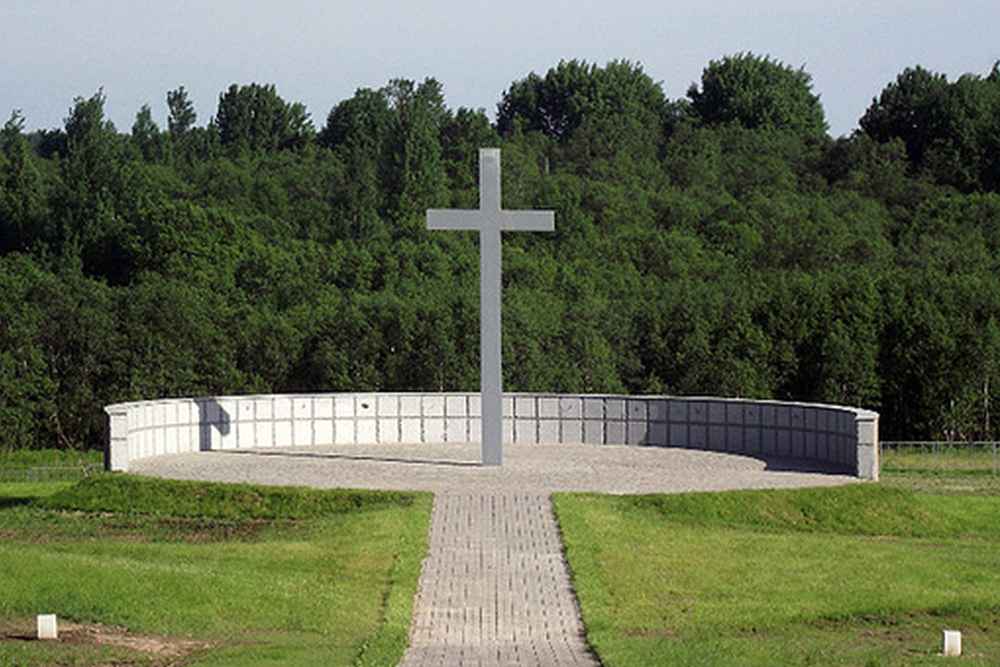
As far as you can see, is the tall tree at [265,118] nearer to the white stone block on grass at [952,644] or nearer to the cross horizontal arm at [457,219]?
the cross horizontal arm at [457,219]

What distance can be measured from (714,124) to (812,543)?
79301 mm

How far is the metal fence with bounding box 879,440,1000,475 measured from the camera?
50.5m

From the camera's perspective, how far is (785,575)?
31.1m

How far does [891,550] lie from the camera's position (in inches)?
1341

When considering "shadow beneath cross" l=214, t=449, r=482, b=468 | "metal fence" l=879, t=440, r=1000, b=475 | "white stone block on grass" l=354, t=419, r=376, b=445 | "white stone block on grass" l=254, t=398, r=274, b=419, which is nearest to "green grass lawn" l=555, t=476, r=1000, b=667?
"shadow beneath cross" l=214, t=449, r=482, b=468

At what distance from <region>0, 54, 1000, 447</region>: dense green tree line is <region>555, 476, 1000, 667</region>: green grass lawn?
21.7 metres

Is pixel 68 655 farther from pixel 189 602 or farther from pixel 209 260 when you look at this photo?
pixel 209 260

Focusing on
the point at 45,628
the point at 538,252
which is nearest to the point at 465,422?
the point at 45,628

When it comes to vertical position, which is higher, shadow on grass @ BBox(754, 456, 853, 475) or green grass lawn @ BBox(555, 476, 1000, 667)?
shadow on grass @ BBox(754, 456, 853, 475)

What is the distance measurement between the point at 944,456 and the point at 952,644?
28337 mm

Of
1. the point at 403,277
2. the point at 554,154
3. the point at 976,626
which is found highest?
the point at 554,154

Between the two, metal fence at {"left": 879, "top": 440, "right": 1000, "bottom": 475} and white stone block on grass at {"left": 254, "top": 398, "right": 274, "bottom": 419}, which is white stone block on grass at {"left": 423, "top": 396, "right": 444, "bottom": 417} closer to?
white stone block on grass at {"left": 254, "top": 398, "right": 274, "bottom": 419}

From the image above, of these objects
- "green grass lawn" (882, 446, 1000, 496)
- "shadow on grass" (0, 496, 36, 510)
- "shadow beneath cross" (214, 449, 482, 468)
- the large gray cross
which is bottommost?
"green grass lawn" (882, 446, 1000, 496)

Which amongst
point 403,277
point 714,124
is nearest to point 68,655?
point 403,277
